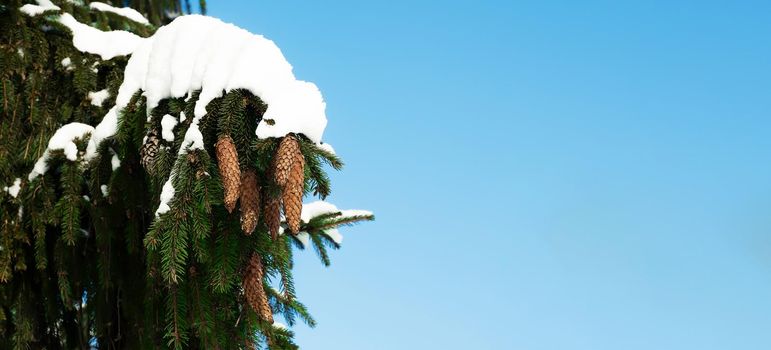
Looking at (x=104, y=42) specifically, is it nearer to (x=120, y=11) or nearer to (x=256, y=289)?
(x=120, y=11)

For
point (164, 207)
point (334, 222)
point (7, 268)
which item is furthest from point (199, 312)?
point (334, 222)

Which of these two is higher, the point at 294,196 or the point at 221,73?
the point at 221,73

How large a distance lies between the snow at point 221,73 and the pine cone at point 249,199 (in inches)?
6.3

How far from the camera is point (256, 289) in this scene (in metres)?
3.46

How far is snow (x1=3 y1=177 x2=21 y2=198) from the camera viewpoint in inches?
161

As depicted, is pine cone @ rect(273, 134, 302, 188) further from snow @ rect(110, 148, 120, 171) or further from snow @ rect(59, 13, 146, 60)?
snow @ rect(59, 13, 146, 60)

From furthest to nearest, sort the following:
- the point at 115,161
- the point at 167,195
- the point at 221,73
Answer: the point at 115,161
the point at 221,73
the point at 167,195

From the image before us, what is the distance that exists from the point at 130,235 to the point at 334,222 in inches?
46.6

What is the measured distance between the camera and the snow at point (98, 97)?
168 inches

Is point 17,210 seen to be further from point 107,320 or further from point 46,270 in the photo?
point 107,320

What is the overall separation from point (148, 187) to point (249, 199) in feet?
2.92

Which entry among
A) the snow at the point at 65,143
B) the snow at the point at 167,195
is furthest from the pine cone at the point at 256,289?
the snow at the point at 65,143

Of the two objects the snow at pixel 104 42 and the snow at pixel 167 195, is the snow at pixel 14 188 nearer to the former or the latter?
the snow at pixel 104 42

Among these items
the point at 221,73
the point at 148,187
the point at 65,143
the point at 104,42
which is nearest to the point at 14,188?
the point at 65,143
